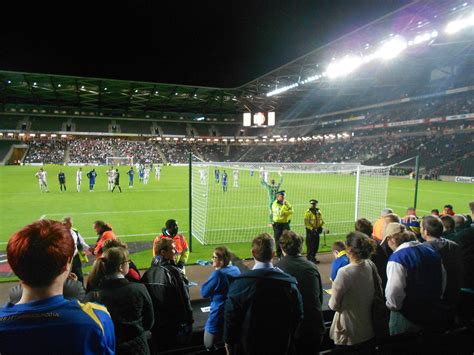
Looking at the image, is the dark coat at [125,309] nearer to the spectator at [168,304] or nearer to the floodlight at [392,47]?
the spectator at [168,304]

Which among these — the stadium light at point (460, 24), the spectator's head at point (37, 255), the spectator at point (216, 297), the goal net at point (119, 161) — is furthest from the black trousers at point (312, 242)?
the goal net at point (119, 161)

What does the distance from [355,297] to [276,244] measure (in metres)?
6.77

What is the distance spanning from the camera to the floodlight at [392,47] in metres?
18.1

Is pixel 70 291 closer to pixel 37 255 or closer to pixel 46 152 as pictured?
pixel 37 255

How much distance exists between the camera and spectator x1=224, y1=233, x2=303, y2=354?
302 cm

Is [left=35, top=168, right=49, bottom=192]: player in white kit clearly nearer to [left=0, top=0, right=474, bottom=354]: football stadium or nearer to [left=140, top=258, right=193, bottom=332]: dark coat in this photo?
[left=0, top=0, right=474, bottom=354]: football stadium

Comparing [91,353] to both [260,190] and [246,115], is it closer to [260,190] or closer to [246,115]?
[246,115]

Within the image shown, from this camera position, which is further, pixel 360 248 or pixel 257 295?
pixel 360 248

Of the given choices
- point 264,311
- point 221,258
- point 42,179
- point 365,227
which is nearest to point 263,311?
point 264,311

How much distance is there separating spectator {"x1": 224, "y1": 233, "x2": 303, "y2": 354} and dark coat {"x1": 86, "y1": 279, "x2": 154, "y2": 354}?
28.9 inches

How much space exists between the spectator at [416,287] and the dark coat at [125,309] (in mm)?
2514

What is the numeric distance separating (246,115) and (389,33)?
312 inches

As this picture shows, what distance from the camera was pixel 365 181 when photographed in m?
28.5

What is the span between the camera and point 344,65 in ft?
67.8
